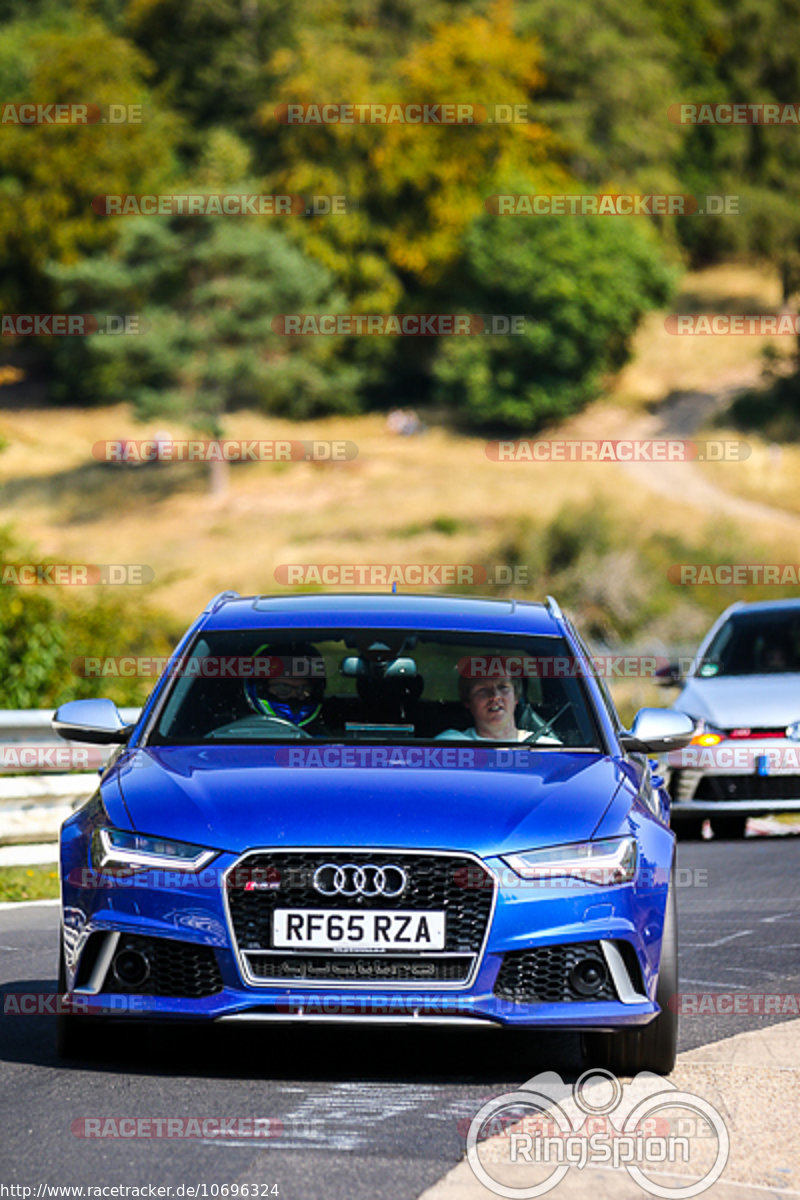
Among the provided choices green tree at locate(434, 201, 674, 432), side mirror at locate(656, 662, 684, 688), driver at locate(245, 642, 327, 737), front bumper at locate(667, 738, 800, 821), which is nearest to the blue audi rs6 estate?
driver at locate(245, 642, 327, 737)

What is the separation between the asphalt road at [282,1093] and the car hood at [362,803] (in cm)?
74

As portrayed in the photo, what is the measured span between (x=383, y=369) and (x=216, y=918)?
77.2 m

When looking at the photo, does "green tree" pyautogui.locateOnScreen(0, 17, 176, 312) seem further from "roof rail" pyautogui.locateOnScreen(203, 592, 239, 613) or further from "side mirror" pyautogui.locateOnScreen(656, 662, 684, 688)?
"roof rail" pyautogui.locateOnScreen(203, 592, 239, 613)

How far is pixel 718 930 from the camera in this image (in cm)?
960

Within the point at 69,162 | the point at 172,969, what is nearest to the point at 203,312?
the point at 69,162

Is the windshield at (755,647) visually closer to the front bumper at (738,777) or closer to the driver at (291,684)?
the front bumper at (738,777)

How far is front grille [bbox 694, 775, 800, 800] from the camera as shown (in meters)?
13.1

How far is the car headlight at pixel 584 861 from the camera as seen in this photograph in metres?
5.82

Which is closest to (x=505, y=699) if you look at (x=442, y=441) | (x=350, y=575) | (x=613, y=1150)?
(x=613, y=1150)

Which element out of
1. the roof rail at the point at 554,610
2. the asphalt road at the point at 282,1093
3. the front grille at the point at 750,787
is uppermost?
the roof rail at the point at 554,610

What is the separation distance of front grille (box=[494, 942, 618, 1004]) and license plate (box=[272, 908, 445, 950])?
26 cm

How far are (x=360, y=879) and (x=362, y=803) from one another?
25 cm

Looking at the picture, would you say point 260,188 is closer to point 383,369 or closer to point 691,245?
point 383,369

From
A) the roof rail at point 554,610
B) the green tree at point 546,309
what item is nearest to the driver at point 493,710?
the roof rail at point 554,610
